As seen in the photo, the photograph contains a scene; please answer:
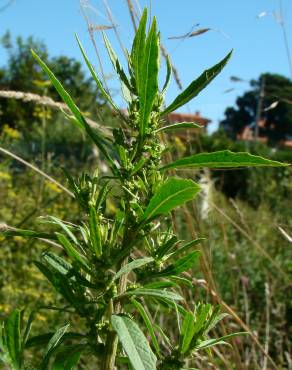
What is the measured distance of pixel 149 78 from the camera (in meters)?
0.59

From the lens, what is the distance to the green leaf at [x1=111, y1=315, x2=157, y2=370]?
1.65 ft

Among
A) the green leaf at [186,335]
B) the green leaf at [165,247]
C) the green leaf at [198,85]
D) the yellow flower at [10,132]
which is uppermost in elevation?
the yellow flower at [10,132]

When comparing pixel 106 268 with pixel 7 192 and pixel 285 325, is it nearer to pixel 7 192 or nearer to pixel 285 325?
pixel 285 325

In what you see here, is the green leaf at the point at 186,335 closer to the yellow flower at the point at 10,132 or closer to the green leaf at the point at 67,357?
the green leaf at the point at 67,357

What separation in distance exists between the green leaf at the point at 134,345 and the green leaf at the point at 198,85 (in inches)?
8.9

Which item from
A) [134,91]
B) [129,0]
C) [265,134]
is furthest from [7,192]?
[265,134]

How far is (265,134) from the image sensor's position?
2018 inches

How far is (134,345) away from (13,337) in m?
0.15

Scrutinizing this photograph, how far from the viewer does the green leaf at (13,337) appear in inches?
23.3

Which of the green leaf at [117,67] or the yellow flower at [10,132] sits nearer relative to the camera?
the green leaf at [117,67]

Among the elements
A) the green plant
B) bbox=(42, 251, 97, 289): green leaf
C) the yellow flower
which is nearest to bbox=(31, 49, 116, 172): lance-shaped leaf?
the green plant

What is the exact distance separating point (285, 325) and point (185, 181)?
2619 mm

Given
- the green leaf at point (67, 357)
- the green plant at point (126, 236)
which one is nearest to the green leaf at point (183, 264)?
the green plant at point (126, 236)

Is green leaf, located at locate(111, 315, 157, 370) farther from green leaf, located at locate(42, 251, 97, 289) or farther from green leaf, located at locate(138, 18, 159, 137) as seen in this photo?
green leaf, located at locate(138, 18, 159, 137)
